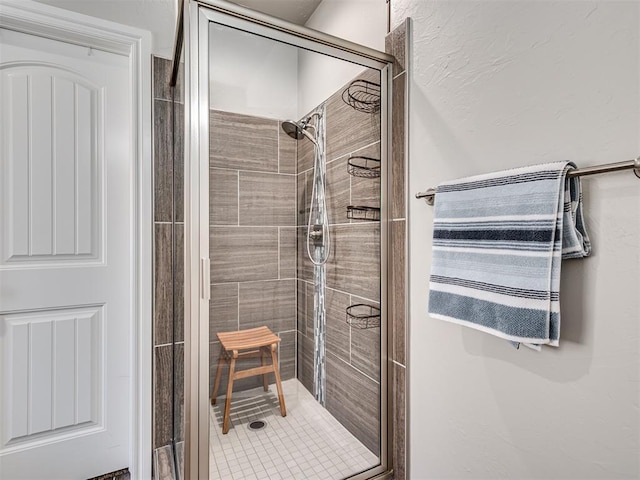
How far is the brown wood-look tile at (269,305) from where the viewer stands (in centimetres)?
117

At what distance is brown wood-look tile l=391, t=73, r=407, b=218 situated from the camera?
1367 mm

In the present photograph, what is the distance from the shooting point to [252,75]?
3.84 feet

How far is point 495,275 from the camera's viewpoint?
0.92 meters

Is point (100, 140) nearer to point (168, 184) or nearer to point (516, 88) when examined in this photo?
point (168, 184)

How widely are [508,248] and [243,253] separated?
0.79m

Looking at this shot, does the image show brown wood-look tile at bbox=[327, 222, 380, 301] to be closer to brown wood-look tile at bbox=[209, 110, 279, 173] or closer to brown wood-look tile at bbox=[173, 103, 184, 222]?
brown wood-look tile at bbox=[209, 110, 279, 173]

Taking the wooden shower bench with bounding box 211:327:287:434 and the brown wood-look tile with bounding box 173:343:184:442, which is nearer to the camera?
the wooden shower bench with bounding box 211:327:287:434

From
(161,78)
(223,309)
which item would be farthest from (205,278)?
(161,78)

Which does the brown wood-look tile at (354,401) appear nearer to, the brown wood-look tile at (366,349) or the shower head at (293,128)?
the brown wood-look tile at (366,349)

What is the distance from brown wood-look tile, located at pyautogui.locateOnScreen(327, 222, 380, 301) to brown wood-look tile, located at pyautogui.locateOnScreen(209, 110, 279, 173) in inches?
14.6

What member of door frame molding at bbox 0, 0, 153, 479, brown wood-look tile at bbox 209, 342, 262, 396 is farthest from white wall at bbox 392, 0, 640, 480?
door frame molding at bbox 0, 0, 153, 479

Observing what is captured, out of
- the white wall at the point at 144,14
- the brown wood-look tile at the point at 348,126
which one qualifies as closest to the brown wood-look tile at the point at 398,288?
the brown wood-look tile at the point at 348,126

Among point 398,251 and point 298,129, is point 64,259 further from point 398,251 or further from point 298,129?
point 398,251

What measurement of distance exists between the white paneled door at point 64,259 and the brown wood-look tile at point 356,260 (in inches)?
36.7
